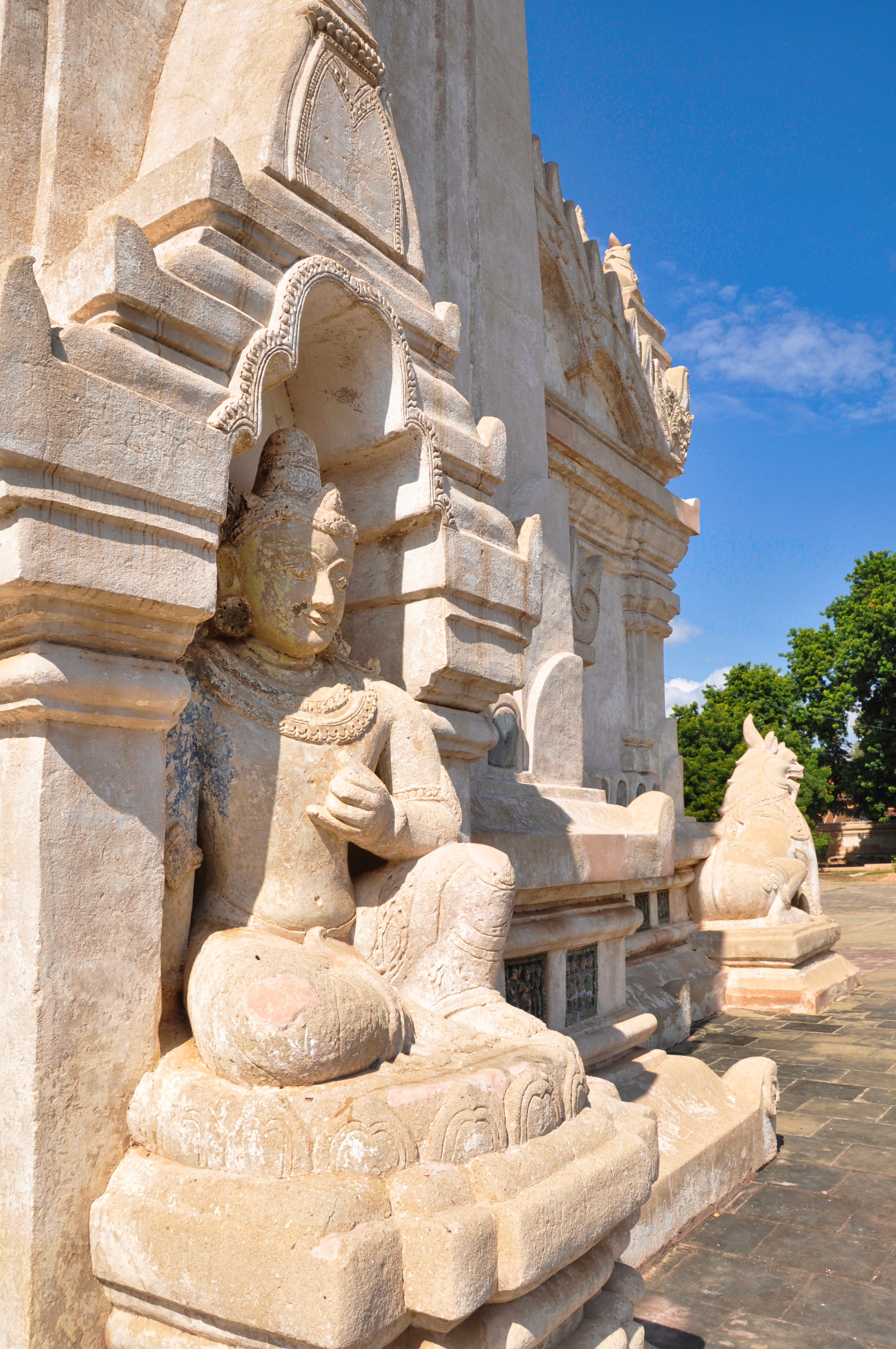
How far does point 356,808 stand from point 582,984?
2.16m

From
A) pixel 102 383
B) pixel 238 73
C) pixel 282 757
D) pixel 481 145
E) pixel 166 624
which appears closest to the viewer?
pixel 102 383

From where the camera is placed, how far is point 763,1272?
2.95 meters

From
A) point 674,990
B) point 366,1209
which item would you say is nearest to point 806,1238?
point 366,1209

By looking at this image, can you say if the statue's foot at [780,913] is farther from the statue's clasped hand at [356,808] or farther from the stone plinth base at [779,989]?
the statue's clasped hand at [356,808]

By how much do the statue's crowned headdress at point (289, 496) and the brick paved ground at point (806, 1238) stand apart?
2283 mm

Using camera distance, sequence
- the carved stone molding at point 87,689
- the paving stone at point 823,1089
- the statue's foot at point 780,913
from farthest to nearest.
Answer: the statue's foot at point 780,913 → the paving stone at point 823,1089 → the carved stone molding at point 87,689

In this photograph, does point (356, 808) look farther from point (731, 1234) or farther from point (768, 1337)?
point (731, 1234)

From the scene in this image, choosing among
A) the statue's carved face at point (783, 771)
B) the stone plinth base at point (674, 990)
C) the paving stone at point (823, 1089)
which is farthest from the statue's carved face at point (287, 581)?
the statue's carved face at point (783, 771)

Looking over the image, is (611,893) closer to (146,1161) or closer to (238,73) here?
(146,1161)

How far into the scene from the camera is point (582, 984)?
4.13 meters

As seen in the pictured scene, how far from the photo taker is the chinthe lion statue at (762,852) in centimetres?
729

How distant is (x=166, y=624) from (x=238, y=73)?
5.77 feet

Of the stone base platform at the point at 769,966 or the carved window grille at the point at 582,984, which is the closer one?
the carved window grille at the point at 582,984

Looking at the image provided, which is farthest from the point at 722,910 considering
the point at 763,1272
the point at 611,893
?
the point at 763,1272
